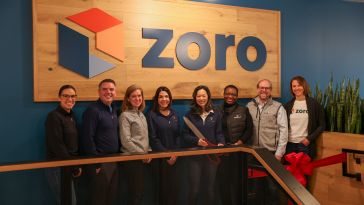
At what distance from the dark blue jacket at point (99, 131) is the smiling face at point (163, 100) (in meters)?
0.56

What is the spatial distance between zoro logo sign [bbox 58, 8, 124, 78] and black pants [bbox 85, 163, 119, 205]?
170cm

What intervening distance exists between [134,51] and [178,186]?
5.84ft

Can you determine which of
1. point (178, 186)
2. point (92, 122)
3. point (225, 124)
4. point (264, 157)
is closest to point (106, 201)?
point (178, 186)

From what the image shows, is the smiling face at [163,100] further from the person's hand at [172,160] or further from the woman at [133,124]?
the person's hand at [172,160]

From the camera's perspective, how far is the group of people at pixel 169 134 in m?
2.54

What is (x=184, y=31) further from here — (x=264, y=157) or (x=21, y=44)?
(x=264, y=157)

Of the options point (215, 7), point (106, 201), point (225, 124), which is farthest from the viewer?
point (215, 7)

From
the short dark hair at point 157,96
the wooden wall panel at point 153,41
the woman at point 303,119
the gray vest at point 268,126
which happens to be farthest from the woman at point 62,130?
the woman at point 303,119

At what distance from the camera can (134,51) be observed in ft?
13.8

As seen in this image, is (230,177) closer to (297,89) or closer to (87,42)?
(297,89)

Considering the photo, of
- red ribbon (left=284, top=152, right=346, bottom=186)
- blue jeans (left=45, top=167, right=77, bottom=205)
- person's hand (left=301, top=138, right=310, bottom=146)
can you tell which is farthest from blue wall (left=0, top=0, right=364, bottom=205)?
red ribbon (left=284, top=152, right=346, bottom=186)

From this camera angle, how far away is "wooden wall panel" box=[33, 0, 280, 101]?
3758mm

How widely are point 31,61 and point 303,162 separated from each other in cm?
321

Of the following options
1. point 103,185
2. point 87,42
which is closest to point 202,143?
point 103,185
